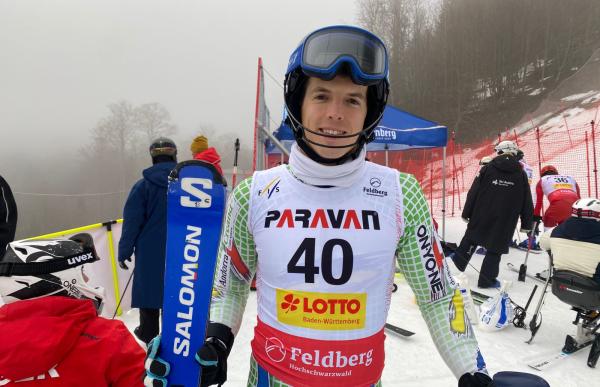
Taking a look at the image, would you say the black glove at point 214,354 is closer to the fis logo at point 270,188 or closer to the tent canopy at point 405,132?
the fis logo at point 270,188

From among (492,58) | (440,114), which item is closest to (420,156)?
(440,114)

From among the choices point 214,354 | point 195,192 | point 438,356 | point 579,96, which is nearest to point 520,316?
point 438,356

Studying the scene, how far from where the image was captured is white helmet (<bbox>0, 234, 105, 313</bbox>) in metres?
1.31

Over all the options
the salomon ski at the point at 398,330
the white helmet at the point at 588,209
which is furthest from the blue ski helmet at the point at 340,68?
the white helmet at the point at 588,209

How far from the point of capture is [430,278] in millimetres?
1380

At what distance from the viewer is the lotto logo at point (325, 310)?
126 cm

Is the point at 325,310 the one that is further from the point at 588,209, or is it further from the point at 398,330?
the point at 588,209

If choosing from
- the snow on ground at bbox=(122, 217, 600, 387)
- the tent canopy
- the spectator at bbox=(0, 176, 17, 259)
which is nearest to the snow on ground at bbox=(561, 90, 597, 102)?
the tent canopy

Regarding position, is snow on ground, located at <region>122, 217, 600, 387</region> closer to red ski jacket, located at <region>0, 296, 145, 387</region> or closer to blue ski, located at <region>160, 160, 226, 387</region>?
red ski jacket, located at <region>0, 296, 145, 387</region>

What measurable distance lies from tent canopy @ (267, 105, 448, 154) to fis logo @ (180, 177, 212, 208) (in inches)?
219

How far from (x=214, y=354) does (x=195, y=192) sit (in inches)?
23.0

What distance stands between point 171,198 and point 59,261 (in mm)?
514

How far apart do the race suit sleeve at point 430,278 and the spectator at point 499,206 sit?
15.3ft

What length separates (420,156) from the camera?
2456 cm
